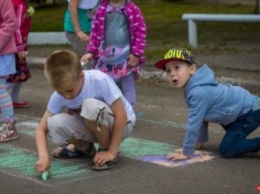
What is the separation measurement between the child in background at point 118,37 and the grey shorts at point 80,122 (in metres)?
1.32

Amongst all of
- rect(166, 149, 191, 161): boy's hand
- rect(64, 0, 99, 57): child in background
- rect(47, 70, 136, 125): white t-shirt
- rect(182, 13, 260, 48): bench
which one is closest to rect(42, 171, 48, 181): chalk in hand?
rect(47, 70, 136, 125): white t-shirt

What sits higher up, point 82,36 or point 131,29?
point 131,29

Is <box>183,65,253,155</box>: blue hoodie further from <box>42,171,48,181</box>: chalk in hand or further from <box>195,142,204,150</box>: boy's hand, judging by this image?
<box>42,171,48,181</box>: chalk in hand

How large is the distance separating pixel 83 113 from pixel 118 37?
1636 millimetres

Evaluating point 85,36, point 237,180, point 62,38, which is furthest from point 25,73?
point 62,38

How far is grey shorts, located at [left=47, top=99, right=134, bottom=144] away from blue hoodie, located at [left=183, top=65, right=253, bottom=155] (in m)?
0.47

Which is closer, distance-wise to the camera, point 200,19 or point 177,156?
point 177,156

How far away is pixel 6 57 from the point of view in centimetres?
623

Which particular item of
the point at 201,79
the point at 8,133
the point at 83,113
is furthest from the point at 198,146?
the point at 8,133

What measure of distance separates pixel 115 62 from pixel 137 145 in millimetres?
950

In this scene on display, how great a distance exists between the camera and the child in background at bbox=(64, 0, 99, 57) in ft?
22.6

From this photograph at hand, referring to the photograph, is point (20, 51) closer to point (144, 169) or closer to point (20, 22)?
point (20, 22)

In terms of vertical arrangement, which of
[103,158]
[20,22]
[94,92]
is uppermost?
[20,22]

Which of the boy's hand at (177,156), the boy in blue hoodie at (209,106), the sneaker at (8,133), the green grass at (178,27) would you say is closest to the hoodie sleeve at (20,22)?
the sneaker at (8,133)
